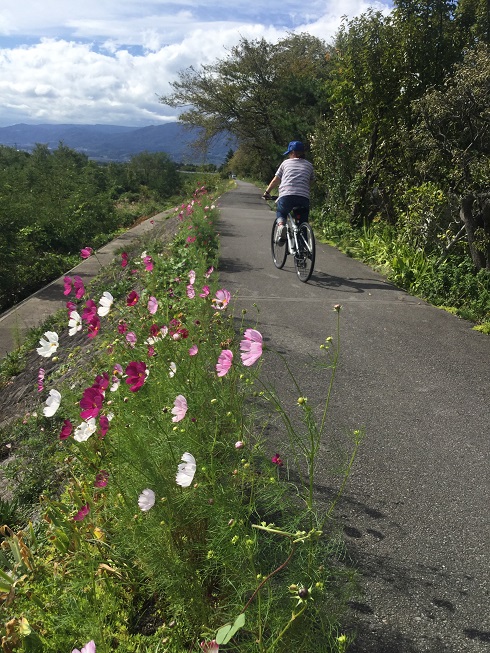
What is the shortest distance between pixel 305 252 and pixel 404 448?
4.47 metres

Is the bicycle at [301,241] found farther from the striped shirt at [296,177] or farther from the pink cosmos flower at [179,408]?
the pink cosmos flower at [179,408]

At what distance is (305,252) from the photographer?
298 inches

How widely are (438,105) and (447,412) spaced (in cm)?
471

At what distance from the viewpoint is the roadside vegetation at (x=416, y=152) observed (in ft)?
22.6

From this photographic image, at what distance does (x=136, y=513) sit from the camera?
223 centimetres

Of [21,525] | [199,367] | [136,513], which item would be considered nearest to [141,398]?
[199,367]

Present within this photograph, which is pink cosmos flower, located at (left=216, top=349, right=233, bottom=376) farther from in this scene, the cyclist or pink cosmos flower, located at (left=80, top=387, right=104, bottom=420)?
the cyclist

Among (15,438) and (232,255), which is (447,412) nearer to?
(15,438)

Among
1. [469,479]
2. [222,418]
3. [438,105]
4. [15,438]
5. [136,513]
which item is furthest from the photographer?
[438,105]

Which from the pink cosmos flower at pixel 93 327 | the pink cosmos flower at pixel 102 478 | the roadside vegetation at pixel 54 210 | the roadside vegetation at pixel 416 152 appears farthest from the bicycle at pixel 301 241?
the roadside vegetation at pixel 54 210

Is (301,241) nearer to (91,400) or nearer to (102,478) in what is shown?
(102,478)

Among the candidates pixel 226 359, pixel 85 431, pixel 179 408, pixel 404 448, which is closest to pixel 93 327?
pixel 85 431

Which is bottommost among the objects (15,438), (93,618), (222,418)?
(15,438)

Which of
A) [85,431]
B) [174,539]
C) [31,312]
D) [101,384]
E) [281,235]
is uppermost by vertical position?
[101,384]
